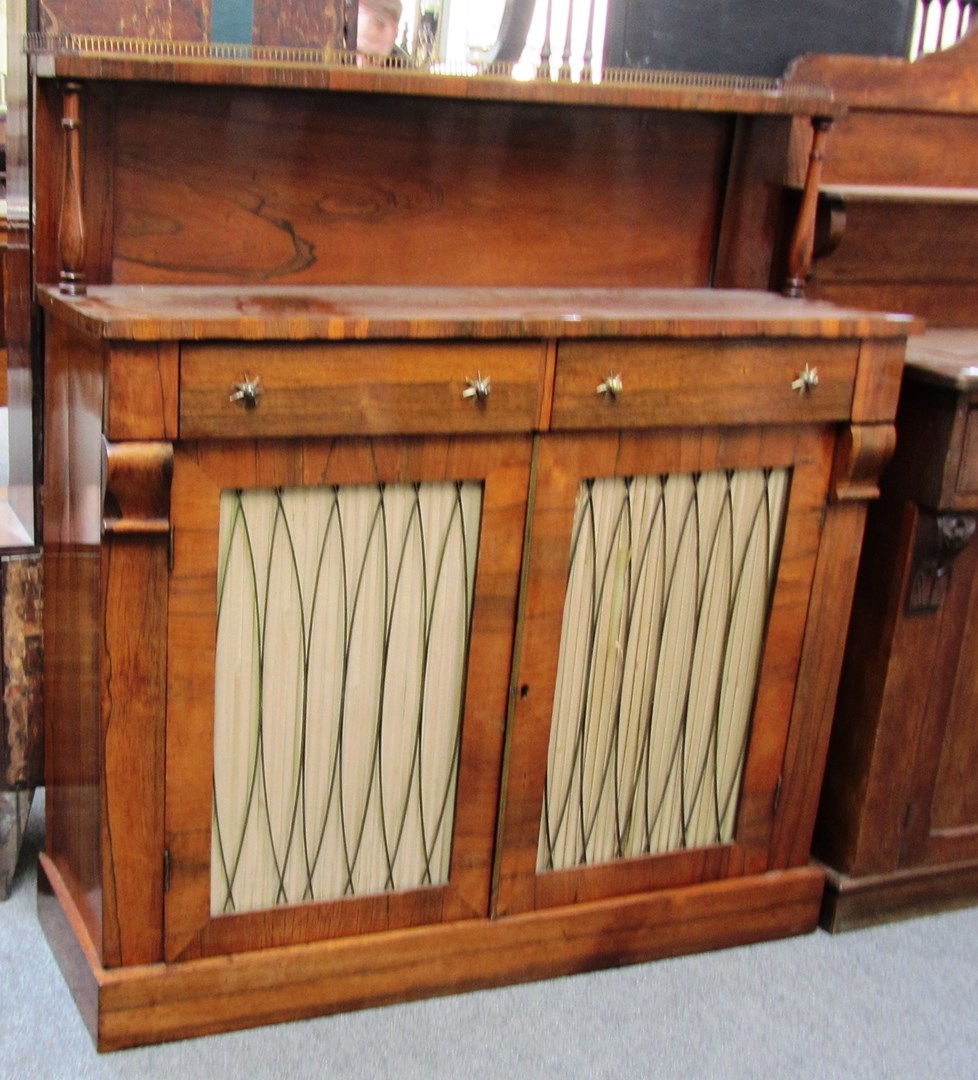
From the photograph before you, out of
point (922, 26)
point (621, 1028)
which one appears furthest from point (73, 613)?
point (922, 26)

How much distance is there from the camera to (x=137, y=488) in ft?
6.45

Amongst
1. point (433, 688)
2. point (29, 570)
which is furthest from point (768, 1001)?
point (29, 570)

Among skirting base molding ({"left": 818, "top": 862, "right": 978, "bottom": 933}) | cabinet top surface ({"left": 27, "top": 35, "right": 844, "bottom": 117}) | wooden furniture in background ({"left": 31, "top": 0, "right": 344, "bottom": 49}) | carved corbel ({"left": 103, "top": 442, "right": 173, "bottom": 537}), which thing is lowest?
skirting base molding ({"left": 818, "top": 862, "right": 978, "bottom": 933})

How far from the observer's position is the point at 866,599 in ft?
8.75

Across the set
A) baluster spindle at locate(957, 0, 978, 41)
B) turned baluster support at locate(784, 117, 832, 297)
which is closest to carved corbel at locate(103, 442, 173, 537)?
turned baluster support at locate(784, 117, 832, 297)

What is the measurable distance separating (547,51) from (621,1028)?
1714 mm

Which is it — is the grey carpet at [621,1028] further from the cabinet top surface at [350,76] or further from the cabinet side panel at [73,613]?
the cabinet top surface at [350,76]

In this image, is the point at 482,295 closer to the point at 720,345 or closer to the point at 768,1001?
the point at 720,345

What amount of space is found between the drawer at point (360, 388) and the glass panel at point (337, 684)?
12 cm

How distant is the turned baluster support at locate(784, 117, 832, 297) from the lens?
256 cm

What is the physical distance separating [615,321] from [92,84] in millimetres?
913

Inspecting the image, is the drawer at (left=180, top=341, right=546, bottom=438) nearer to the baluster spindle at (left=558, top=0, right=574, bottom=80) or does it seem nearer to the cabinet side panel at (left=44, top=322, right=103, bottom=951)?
the cabinet side panel at (left=44, top=322, right=103, bottom=951)

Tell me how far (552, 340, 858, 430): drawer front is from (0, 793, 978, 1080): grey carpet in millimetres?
1048

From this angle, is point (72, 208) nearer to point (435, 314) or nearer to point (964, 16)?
point (435, 314)
